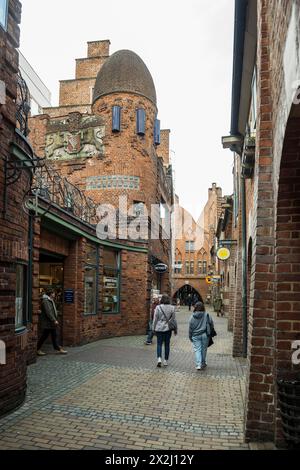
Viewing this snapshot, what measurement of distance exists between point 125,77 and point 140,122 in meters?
2.27

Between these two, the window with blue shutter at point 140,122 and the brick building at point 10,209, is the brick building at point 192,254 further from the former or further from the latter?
the brick building at point 10,209

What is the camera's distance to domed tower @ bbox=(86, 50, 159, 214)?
62.5 ft

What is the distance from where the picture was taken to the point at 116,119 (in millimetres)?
19094

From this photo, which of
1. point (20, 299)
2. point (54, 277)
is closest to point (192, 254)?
point (54, 277)

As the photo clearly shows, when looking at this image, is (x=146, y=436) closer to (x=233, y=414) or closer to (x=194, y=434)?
(x=194, y=434)

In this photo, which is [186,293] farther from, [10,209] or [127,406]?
[10,209]

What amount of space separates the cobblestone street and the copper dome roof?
12.9m

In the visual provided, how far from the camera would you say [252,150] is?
8.34 meters

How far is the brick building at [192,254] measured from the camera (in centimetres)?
6169

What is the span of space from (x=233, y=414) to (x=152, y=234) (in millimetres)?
14361

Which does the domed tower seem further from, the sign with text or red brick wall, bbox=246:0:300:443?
red brick wall, bbox=246:0:300:443

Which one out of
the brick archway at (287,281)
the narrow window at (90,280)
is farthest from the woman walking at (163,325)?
the brick archway at (287,281)

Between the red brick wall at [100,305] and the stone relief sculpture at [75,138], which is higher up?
the stone relief sculpture at [75,138]
